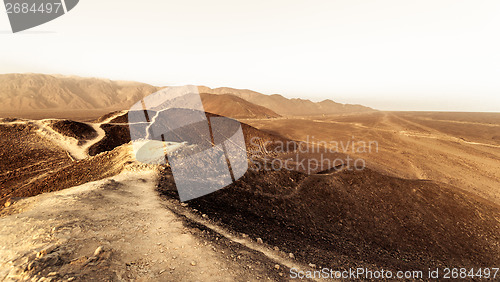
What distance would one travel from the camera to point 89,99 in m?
94.9

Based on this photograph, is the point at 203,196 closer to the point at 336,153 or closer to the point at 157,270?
the point at 157,270

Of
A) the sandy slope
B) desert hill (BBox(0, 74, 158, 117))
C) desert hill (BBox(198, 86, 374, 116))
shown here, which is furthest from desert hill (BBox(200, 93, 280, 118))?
the sandy slope

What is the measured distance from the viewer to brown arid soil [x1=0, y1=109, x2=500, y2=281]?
3896 millimetres

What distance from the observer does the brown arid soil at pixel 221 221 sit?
12.8ft

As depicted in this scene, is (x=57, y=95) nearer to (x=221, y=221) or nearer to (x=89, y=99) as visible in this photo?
(x=89, y=99)

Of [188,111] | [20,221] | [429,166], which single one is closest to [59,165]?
[20,221]

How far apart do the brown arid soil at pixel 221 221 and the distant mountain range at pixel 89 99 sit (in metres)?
53.9

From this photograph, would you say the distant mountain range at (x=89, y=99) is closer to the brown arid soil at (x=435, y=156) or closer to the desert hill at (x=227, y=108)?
the desert hill at (x=227, y=108)

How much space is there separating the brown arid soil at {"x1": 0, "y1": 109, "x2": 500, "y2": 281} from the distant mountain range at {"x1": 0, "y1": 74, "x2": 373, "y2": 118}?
2121 inches

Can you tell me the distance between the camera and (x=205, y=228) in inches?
213

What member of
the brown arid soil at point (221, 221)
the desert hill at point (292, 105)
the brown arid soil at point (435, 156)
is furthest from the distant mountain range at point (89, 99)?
the brown arid soil at point (221, 221)

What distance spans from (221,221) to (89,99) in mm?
119021

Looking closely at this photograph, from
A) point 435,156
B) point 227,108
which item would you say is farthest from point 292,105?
point 435,156

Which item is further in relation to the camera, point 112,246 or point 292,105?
point 292,105
